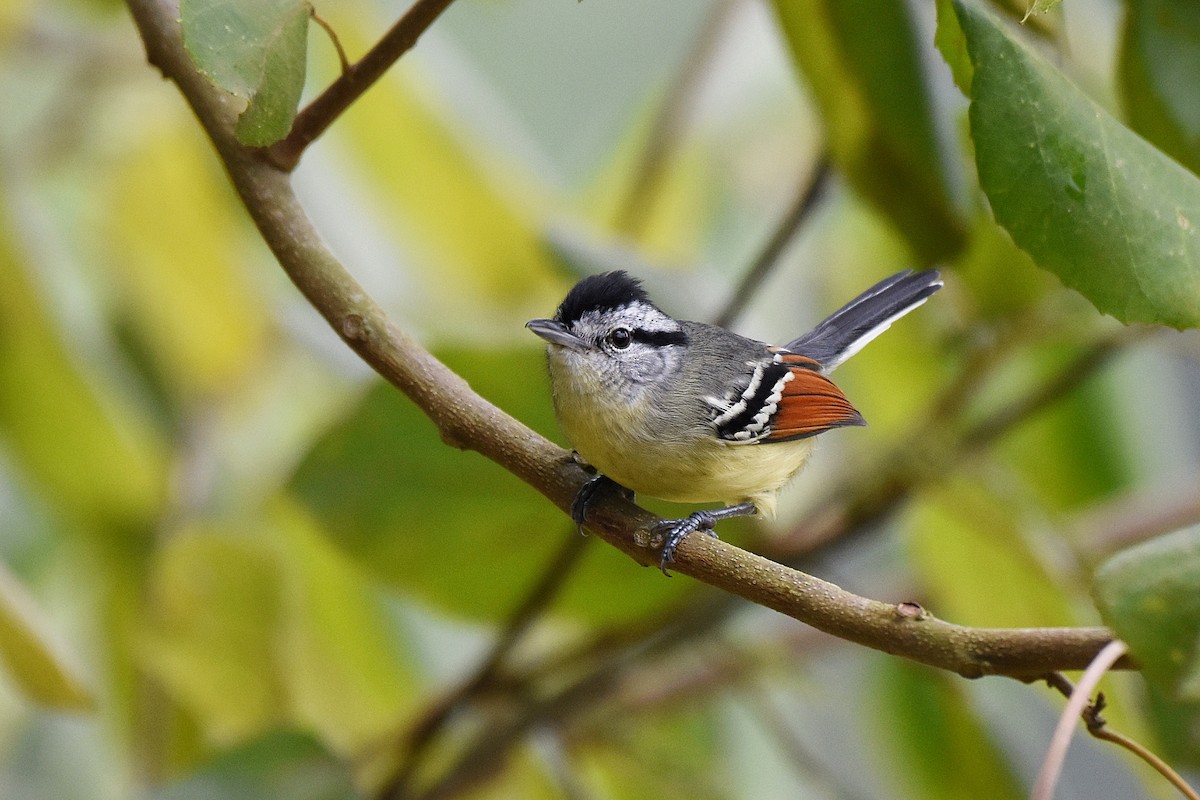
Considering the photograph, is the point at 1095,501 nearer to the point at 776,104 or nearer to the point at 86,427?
the point at 776,104

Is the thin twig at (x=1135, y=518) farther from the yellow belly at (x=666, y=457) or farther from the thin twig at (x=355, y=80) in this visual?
the thin twig at (x=355, y=80)

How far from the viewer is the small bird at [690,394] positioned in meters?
1.35

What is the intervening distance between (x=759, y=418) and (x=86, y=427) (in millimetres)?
988

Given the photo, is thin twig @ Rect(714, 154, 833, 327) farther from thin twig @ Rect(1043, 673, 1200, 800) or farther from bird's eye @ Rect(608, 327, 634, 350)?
thin twig @ Rect(1043, 673, 1200, 800)

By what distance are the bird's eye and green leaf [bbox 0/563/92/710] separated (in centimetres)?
71

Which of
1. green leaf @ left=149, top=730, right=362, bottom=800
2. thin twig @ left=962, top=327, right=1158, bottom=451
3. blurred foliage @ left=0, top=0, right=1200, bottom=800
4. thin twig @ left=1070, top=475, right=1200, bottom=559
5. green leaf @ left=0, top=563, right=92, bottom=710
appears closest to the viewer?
blurred foliage @ left=0, top=0, right=1200, bottom=800

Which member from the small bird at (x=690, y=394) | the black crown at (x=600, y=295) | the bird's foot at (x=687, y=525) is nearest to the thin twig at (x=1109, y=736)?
the bird's foot at (x=687, y=525)

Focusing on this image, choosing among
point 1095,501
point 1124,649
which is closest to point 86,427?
point 1124,649

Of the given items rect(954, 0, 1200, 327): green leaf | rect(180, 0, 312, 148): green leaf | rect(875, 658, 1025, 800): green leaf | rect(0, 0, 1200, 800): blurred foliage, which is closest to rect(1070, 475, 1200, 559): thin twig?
rect(0, 0, 1200, 800): blurred foliage

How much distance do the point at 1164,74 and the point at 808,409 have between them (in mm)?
558

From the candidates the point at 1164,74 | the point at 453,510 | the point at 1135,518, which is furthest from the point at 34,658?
the point at 1135,518

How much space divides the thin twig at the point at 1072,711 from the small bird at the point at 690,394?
521 millimetres

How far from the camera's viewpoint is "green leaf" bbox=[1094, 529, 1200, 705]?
0.78 meters

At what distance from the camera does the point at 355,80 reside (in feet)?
3.11
